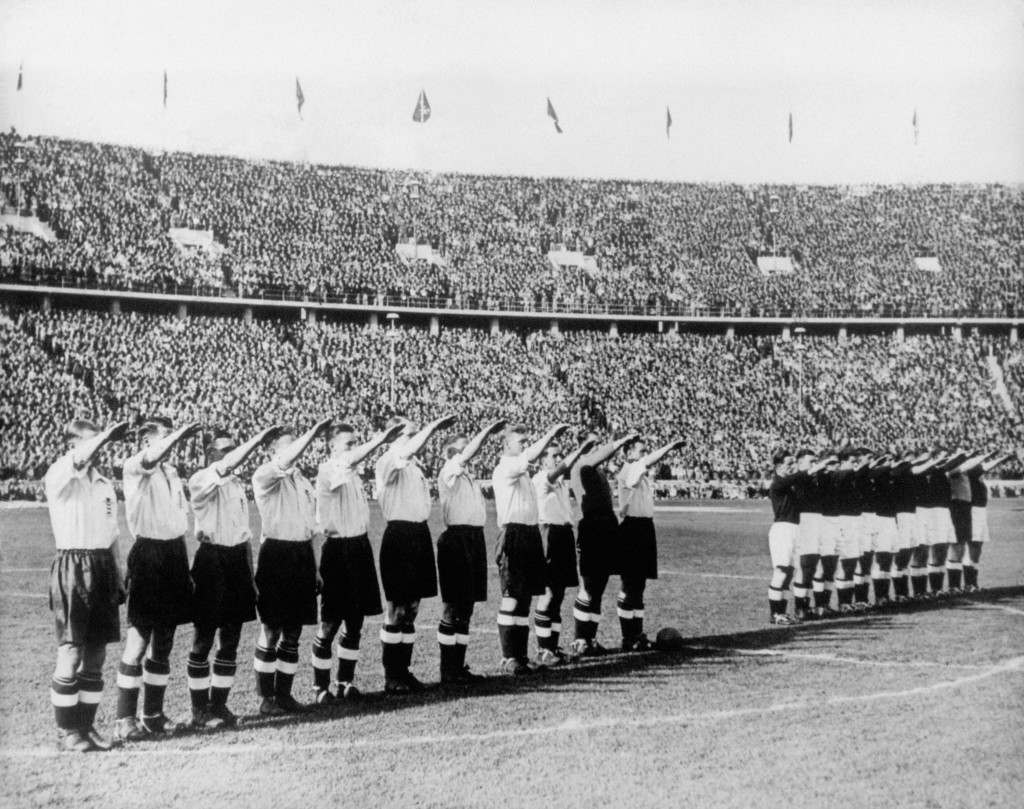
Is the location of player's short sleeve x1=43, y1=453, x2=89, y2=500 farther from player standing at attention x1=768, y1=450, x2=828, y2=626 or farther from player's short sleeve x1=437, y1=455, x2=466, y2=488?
player standing at attention x1=768, y1=450, x2=828, y2=626

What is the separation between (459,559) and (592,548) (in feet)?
6.87

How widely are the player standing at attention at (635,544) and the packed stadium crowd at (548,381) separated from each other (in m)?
20.9

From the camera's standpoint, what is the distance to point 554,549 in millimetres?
10711

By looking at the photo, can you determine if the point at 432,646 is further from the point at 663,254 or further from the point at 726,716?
the point at 663,254

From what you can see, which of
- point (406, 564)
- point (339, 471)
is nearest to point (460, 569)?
point (406, 564)

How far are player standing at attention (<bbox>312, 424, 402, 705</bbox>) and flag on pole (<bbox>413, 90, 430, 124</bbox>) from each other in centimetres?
2970

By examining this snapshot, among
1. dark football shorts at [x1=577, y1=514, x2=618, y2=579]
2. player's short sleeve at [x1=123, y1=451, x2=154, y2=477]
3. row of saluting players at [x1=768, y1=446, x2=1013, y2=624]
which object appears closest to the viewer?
player's short sleeve at [x1=123, y1=451, x2=154, y2=477]

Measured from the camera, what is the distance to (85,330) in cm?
3438

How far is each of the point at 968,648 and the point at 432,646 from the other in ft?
16.6

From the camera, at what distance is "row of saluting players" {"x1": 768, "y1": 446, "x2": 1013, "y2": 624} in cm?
1257

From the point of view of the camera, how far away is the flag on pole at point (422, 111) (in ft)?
121

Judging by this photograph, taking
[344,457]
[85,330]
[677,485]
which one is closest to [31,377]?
[85,330]

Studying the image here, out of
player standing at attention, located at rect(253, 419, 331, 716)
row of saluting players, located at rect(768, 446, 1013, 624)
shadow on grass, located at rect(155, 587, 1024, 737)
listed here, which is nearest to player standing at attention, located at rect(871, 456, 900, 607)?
row of saluting players, located at rect(768, 446, 1013, 624)

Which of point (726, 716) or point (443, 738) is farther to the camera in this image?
point (726, 716)
